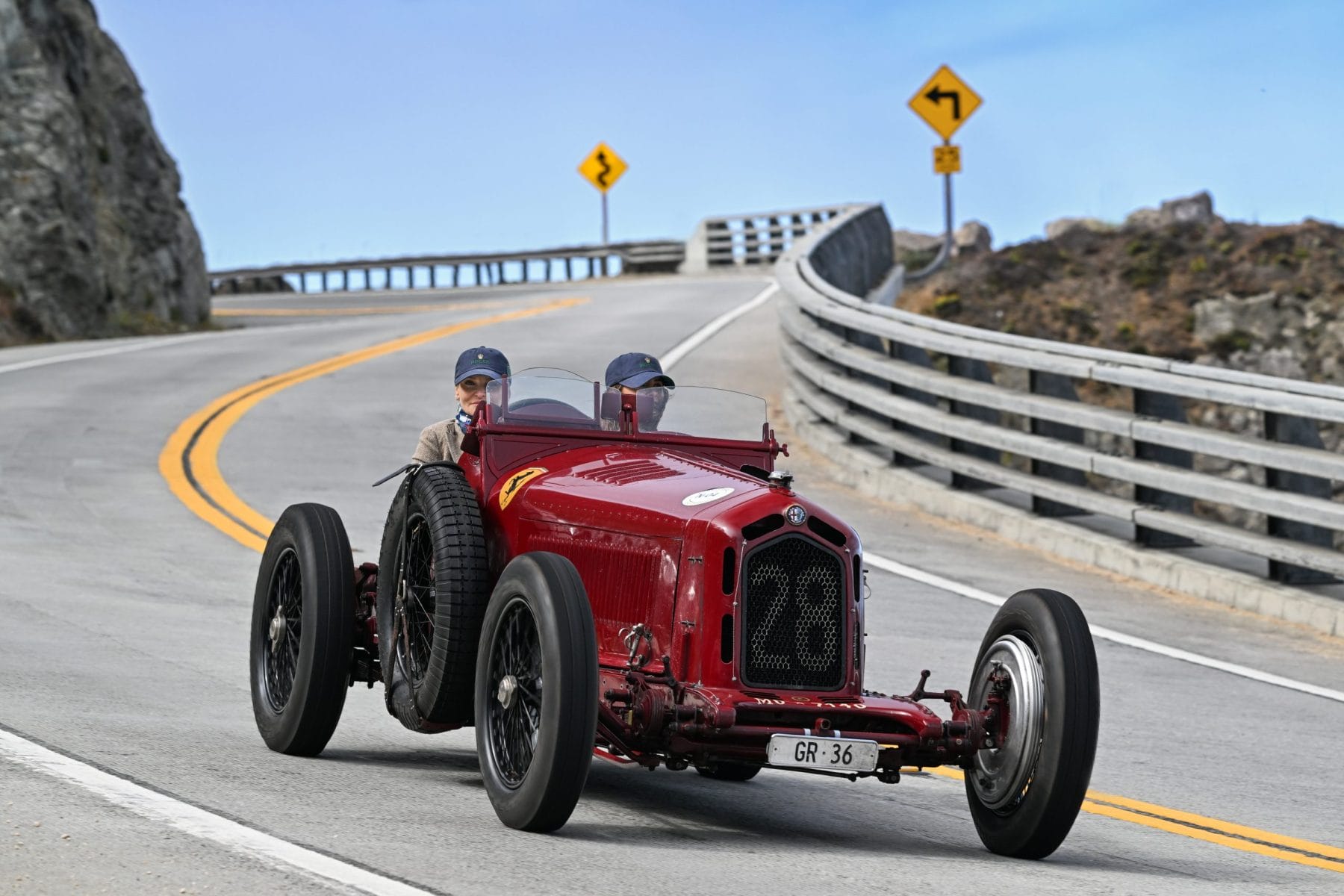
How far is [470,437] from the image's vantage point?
7414mm

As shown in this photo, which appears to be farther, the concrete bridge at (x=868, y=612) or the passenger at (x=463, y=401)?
the passenger at (x=463, y=401)

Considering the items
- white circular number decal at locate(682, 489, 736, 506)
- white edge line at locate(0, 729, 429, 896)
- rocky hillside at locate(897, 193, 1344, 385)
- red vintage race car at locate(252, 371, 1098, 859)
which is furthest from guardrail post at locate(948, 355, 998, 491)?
rocky hillside at locate(897, 193, 1344, 385)

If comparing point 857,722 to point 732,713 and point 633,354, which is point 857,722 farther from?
point 633,354

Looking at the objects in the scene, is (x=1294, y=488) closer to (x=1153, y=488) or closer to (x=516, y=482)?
(x=1153, y=488)

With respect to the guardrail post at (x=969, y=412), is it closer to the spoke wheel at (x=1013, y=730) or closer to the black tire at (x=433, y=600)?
the black tire at (x=433, y=600)

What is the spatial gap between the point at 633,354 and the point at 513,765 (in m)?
2.25

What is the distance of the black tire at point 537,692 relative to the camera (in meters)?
5.78

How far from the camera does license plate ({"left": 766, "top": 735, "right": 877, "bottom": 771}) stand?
5.91 meters


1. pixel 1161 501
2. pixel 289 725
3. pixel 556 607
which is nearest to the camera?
pixel 556 607

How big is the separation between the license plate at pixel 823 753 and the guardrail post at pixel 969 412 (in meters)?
8.72

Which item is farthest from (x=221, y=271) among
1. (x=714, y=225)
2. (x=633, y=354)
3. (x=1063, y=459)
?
(x=633, y=354)

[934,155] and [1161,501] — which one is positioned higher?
[934,155]

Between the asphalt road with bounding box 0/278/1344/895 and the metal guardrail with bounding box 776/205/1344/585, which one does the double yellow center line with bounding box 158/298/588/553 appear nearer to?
the asphalt road with bounding box 0/278/1344/895

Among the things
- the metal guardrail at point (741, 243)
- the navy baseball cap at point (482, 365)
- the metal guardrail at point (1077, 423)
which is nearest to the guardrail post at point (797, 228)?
the metal guardrail at point (741, 243)
